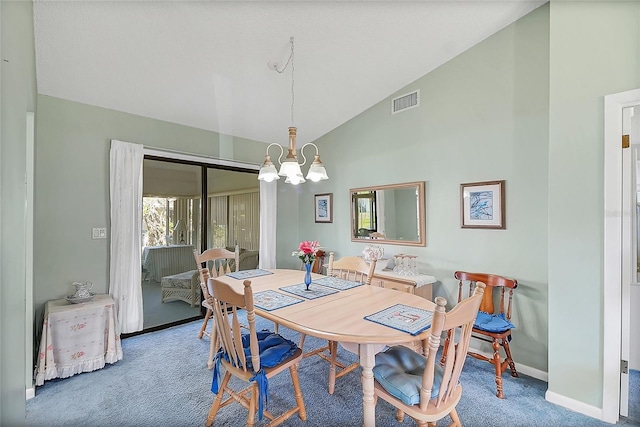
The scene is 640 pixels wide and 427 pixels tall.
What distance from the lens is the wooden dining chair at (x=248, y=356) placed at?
1.58 meters

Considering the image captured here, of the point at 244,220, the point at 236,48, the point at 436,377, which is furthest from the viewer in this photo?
the point at 244,220

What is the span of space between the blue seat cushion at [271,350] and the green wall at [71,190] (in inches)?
84.4

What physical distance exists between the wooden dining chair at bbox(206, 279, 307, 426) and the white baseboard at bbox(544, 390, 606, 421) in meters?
1.78

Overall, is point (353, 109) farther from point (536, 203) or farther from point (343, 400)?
point (343, 400)

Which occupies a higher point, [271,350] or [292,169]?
[292,169]

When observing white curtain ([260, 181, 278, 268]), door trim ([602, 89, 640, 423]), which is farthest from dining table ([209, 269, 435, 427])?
white curtain ([260, 181, 278, 268])

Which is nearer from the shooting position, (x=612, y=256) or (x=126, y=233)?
(x=612, y=256)

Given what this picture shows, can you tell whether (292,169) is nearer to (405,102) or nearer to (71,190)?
(405,102)

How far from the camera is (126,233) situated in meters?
3.15

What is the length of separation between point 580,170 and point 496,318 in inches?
51.4

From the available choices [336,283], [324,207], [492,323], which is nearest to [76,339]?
[336,283]

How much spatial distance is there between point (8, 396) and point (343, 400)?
73.2 inches

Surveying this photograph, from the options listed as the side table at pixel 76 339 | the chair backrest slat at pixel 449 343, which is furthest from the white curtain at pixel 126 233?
the chair backrest slat at pixel 449 343

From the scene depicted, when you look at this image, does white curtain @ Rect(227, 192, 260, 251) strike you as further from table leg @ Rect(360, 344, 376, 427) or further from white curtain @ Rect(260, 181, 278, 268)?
table leg @ Rect(360, 344, 376, 427)
